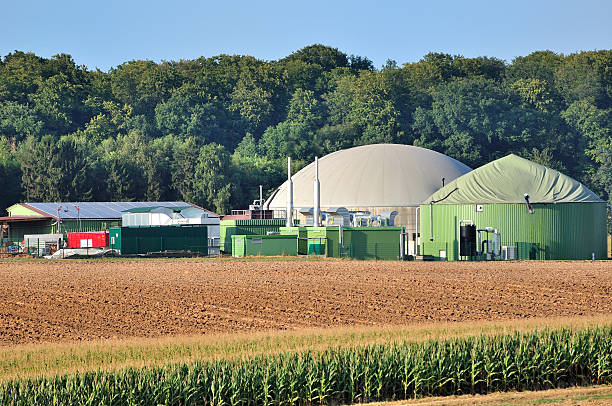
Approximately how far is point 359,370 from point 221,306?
50.8 ft

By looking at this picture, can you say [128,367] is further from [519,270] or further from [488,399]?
[519,270]

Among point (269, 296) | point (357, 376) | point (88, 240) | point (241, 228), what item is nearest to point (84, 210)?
point (88, 240)

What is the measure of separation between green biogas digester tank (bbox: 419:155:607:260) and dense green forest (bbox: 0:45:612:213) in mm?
55549

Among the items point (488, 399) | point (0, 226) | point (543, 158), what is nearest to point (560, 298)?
point (488, 399)

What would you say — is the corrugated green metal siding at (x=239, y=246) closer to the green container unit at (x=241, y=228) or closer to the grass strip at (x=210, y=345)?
the green container unit at (x=241, y=228)

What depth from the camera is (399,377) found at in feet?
71.6

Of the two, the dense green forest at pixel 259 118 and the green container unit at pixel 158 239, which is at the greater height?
the dense green forest at pixel 259 118

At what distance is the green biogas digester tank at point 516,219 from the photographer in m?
66.2

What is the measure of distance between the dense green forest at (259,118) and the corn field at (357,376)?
97.0 metres

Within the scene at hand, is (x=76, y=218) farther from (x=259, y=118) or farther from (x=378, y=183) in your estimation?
Result: (x=259, y=118)

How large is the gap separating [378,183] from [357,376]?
2717 inches

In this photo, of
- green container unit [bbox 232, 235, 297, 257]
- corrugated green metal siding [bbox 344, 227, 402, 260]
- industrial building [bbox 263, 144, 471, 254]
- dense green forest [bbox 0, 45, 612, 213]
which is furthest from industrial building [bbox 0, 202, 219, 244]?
dense green forest [bbox 0, 45, 612, 213]

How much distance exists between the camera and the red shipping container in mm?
72312

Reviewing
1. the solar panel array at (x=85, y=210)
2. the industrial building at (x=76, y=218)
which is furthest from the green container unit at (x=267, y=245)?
the solar panel array at (x=85, y=210)
